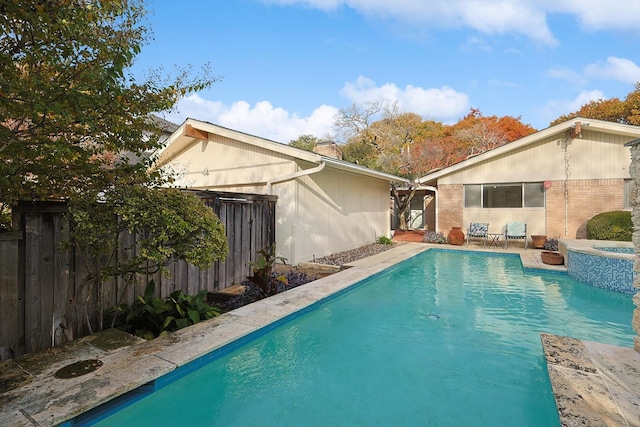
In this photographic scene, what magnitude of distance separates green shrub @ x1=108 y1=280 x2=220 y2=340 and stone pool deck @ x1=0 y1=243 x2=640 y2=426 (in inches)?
10.6

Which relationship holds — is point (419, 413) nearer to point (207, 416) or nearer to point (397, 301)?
point (207, 416)

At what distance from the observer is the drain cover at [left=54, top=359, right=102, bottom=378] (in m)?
2.77

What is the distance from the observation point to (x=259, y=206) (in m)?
7.43

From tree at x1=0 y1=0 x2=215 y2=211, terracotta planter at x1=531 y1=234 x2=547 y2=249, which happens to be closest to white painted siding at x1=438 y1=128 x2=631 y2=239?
terracotta planter at x1=531 y1=234 x2=547 y2=249

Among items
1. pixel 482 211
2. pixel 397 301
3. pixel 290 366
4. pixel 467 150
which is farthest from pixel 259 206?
pixel 467 150

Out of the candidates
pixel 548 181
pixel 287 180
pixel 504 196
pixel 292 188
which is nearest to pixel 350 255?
pixel 292 188

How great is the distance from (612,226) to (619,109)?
57.5 ft

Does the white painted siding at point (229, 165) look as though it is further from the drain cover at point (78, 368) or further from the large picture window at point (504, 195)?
the large picture window at point (504, 195)

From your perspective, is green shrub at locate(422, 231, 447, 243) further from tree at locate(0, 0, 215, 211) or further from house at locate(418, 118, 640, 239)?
tree at locate(0, 0, 215, 211)

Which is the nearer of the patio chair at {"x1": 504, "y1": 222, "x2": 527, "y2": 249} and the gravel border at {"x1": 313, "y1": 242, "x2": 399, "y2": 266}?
the gravel border at {"x1": 313, "y1": 242, "x2": 399, "y2": 266}

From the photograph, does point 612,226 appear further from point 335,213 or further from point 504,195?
point 335,213

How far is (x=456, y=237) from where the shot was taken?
538 inches

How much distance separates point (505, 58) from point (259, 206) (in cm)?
1575

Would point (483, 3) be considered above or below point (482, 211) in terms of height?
above
